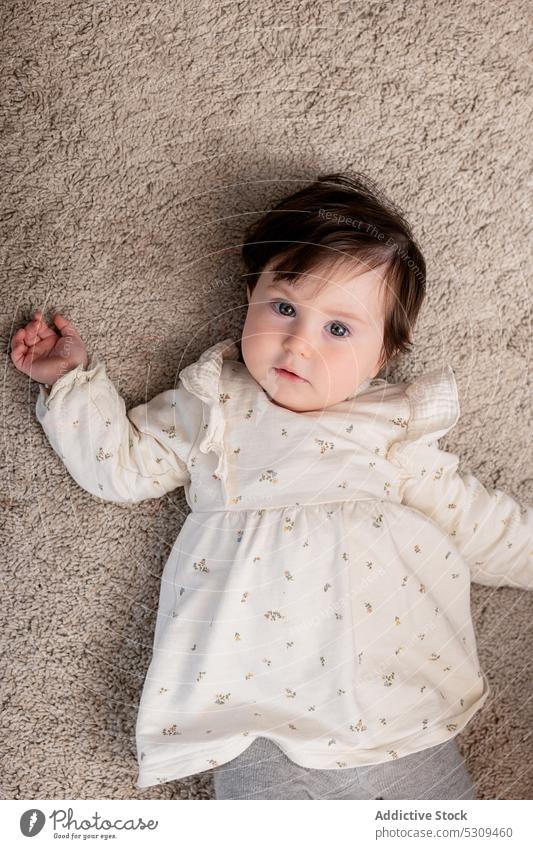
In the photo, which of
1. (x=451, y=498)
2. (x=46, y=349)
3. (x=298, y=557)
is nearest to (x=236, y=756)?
(x=298, y=557)

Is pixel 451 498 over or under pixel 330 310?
under

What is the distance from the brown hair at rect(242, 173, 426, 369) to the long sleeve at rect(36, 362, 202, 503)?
149mm

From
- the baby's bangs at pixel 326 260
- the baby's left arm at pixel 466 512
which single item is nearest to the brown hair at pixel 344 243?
the baby's bangs at pixel 326 260

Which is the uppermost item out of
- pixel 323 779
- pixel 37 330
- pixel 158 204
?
pixel 158 204

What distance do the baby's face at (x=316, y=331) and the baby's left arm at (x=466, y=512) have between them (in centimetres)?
12

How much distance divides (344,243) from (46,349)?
30cm

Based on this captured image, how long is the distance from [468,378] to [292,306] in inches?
8.8

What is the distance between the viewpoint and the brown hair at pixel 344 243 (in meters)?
0.70

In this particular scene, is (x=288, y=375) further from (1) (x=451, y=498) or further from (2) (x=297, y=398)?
(1) (x=451, y=498)

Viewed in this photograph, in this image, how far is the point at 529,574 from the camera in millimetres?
787

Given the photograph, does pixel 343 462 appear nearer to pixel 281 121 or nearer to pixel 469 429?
pixel 469 429

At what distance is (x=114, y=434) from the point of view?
73 cm
